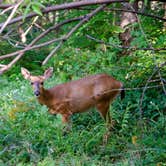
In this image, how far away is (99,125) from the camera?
8.13 meters

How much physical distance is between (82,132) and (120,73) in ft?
8.00

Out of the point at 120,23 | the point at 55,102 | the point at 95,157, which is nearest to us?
the point at 95,157

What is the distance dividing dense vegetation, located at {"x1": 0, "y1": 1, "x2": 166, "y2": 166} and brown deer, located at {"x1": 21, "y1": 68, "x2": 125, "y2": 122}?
0.16m

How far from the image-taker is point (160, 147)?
690cm

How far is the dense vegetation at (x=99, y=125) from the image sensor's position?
22.6ft

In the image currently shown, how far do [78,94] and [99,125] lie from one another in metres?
1.00

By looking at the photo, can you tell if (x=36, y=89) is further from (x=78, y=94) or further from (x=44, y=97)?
(x=78, y=94)

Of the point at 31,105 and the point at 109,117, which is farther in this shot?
the point at 31,105

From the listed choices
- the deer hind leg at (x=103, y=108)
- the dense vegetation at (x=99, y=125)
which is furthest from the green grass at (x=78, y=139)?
the deer hind leg at (x=103, y=108)

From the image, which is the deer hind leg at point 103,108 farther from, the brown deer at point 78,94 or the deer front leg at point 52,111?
the deer front leg at point 52,111

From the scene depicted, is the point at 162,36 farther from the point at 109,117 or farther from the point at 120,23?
the point at 120,23

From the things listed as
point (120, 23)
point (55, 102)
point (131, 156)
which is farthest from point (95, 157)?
point (120, 23)

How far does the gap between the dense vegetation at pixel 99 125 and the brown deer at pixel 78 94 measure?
161mm

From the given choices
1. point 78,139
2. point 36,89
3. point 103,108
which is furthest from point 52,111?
point 78,139
